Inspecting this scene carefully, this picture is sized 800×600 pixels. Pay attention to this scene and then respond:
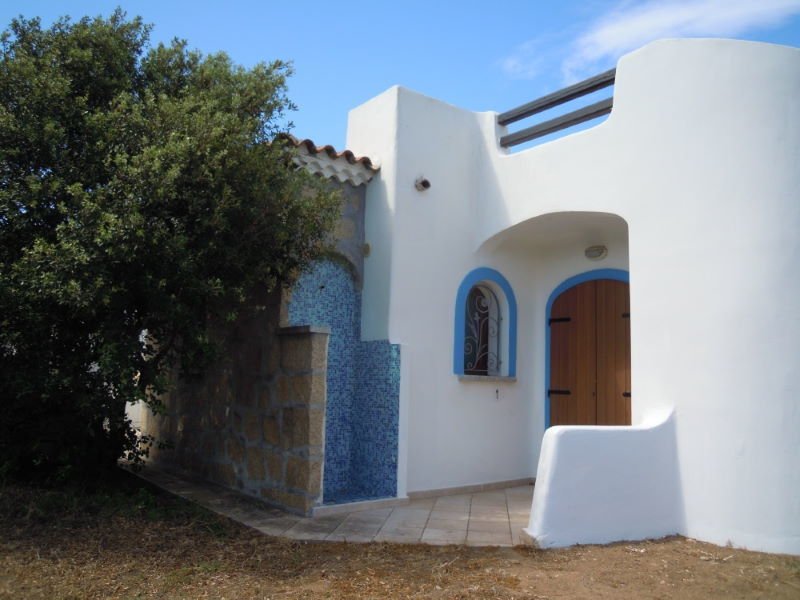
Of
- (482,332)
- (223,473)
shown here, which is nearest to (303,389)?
(223,473)

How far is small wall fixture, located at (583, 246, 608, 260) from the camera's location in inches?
326

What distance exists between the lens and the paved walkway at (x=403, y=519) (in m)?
5.71

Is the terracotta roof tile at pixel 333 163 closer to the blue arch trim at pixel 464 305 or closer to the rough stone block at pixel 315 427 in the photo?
the blue arch trim at pixel 464 305

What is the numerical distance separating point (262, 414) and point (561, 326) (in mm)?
4150

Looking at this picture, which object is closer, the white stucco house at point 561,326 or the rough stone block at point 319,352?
the white stucco house at point 561,326

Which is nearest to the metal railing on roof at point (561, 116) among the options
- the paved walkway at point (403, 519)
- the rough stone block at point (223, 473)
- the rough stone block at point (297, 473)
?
the paved walkway at point (403, 519)

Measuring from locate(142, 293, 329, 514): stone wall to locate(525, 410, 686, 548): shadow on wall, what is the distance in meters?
2.27

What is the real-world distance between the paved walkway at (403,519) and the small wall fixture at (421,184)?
371cm

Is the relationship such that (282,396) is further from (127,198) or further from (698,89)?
(698,89)

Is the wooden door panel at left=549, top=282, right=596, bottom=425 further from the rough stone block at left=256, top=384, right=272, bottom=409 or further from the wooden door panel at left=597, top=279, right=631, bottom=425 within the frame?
the rough stone block at left=256, top=384, right=272, bottom=409

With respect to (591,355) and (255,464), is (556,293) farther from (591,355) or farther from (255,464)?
(255,464)

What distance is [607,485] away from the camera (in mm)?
5566

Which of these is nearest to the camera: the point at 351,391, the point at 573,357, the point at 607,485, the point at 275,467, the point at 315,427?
the point at 607,485

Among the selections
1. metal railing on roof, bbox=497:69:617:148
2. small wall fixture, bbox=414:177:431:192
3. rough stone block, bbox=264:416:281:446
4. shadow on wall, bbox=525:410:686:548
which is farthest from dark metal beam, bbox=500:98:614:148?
rough stone block, bbox=264:416:281:446
